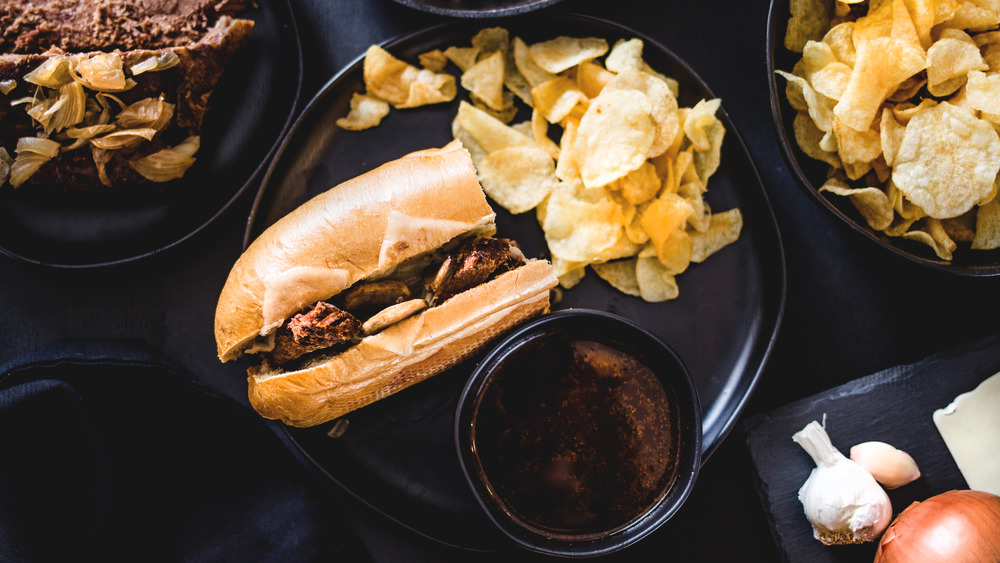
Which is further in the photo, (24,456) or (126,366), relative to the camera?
(126,366)

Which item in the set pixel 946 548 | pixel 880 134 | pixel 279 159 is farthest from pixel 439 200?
pixel 946 548

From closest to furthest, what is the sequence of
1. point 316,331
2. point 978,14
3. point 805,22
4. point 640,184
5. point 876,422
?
point 316,331 < point 978,14 < point 805,22 < point 640,184 < point 876,422

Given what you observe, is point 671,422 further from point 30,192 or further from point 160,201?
point 30,192

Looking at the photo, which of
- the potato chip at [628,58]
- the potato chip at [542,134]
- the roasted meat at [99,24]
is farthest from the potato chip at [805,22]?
the roasted meat at [99,24]

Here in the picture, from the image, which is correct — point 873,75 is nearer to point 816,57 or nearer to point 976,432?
point 816,57

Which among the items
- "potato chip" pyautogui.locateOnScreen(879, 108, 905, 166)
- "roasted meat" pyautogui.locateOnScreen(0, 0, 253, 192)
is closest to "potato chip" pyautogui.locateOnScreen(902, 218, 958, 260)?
"potato chip" pyautogui.locateOnScreen(879, 108, 905, 166)

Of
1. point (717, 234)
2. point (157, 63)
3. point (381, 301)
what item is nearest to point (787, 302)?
point (717, 234)

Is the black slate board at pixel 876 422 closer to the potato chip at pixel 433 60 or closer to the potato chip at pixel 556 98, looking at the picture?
the potato chip at pixel 556 98
